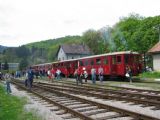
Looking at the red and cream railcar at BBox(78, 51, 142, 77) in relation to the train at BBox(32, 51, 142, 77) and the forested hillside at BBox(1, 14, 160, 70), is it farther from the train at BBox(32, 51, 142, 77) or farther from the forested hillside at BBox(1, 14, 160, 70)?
the forested hillside at BBox(1, 14, 160, 70)

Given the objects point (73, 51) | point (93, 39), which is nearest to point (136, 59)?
point (73, 51)

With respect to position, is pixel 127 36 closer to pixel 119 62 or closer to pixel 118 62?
pixel 118 62

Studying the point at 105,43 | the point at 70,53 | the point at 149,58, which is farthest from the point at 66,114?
the point at 70,53

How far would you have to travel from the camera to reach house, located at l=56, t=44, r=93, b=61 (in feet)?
329

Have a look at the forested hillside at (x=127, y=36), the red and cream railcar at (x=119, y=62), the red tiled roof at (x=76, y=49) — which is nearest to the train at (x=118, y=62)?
the red and cream railcar at (x=119, y=62)

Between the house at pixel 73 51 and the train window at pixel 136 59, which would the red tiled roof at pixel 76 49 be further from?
the train window at pixel 136 59

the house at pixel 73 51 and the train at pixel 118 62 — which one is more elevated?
the house at pixel 73 51

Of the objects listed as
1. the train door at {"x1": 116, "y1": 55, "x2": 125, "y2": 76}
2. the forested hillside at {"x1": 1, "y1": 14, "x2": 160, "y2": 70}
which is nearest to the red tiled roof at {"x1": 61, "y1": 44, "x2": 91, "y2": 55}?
the forested hillside at {"x1": 1, "y1": 14, "x2": 160, "y2": 70}

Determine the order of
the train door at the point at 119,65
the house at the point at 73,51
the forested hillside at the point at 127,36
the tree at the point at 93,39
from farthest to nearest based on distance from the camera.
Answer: the tree at the point at 93,39 < the house at the point at 73,51 < the forested hillside at the point at 127,36 < the train door at the point at 119,65

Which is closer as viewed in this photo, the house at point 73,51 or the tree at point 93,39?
the house at point 73,51

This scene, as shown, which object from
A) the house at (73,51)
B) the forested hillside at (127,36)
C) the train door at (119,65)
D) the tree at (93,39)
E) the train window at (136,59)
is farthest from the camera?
the tree at (93,39)

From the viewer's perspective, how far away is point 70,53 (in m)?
101

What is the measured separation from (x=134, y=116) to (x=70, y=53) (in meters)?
90.8

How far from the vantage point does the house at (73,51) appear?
329 feet
